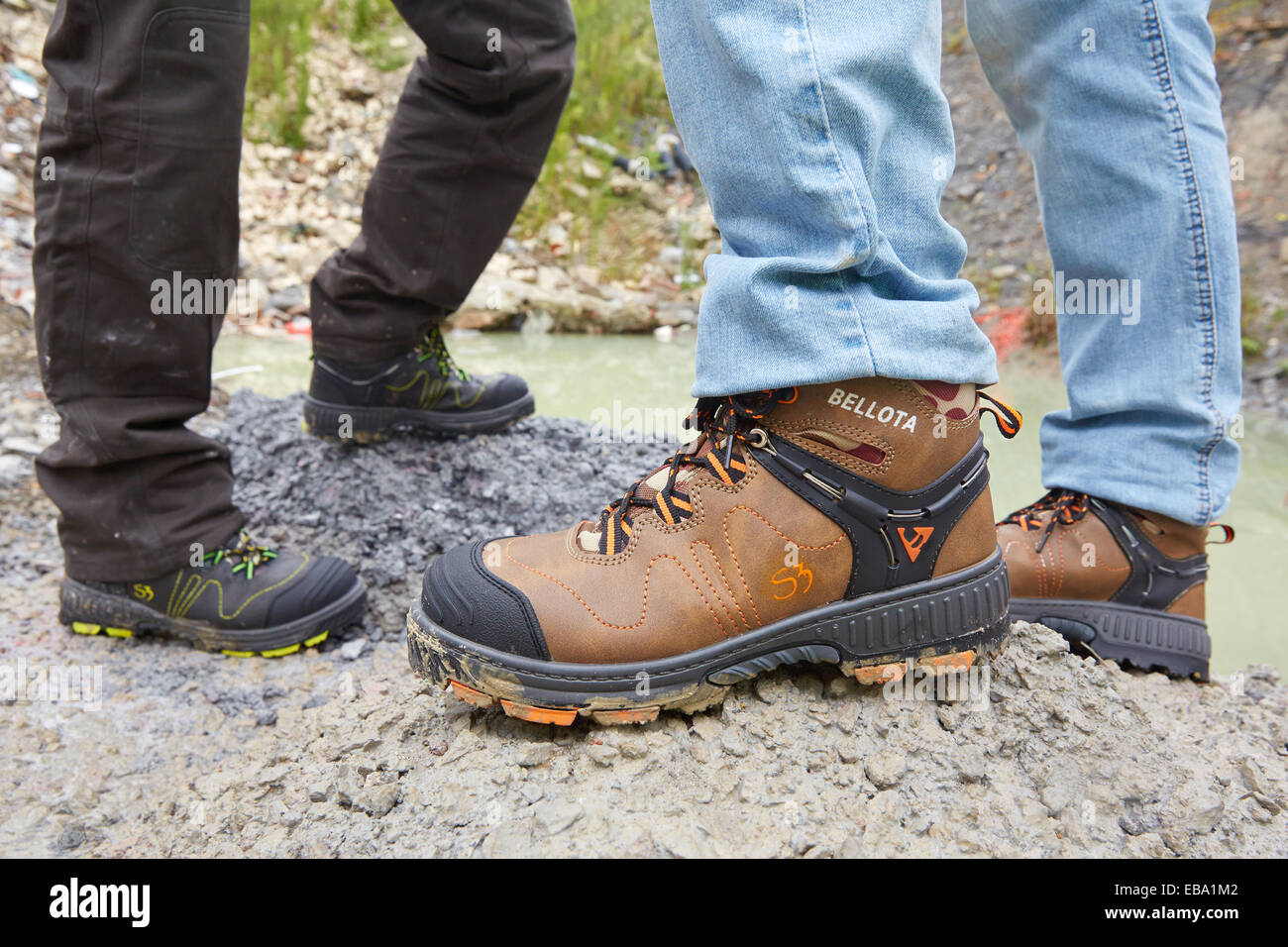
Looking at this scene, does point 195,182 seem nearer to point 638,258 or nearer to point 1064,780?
point 1064,780

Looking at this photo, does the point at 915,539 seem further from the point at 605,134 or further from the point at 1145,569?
the point at 605,134

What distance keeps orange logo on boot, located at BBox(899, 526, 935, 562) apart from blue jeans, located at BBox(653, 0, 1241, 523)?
0.20m

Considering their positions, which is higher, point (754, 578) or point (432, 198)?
point (432, 198)

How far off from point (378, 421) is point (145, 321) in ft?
2.31

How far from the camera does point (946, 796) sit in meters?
0.98

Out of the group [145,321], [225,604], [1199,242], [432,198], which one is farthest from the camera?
[432,198]

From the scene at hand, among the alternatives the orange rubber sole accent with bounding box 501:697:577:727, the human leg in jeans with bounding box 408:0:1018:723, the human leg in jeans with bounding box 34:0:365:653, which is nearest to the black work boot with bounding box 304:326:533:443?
the human leg in jeans with bounding box 34:0:365:653

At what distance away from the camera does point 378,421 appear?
82.3 inches

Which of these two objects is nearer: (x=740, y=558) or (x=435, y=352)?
(x=740, y=558)

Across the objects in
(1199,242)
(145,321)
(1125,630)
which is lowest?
(1125,630)

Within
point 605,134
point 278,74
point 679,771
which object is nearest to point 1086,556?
point 679,771

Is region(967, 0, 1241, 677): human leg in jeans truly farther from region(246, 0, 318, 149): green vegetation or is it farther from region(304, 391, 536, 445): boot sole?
region(246, 0, 318, 149): green vegetation

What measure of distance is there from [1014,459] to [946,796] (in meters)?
2.12

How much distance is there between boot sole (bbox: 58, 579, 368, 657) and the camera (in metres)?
1.56
